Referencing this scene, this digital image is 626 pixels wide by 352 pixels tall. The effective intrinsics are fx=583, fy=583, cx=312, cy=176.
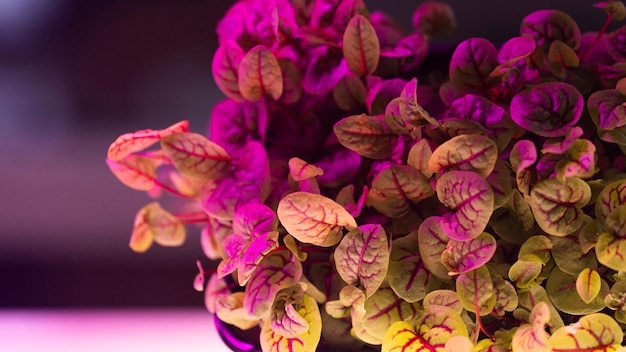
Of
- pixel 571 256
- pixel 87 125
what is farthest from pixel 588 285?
pixel 87 125

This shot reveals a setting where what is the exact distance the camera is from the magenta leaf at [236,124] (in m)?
0.43

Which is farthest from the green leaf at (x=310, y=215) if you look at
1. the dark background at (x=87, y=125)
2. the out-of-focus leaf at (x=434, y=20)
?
the dark background at (x=87, y=125)

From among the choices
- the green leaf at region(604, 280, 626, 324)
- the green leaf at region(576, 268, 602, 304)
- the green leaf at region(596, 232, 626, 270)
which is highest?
the green leaf at region(596, 232, 626, 270)

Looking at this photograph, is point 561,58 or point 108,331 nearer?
point 561,58

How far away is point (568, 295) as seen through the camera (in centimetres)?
35

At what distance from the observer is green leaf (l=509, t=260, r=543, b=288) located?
34cm

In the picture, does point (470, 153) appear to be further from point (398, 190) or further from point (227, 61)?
point (227, 61)

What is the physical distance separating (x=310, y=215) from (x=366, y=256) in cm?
4

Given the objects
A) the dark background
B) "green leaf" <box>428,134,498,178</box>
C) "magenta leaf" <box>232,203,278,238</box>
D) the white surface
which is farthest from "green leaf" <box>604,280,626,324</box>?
the dark background

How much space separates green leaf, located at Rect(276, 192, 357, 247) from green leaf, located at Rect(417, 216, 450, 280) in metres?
0.04

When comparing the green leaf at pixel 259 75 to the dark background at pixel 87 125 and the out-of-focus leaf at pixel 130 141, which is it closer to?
the out-of-focus leaf at pixel 130 141

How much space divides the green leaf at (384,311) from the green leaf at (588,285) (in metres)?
0.09

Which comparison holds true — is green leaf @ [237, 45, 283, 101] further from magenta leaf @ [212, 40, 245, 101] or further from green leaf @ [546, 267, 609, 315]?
green leaf @ [546, 267, 609, 315]

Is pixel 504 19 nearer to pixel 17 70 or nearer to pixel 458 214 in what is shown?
pixel 458 214
